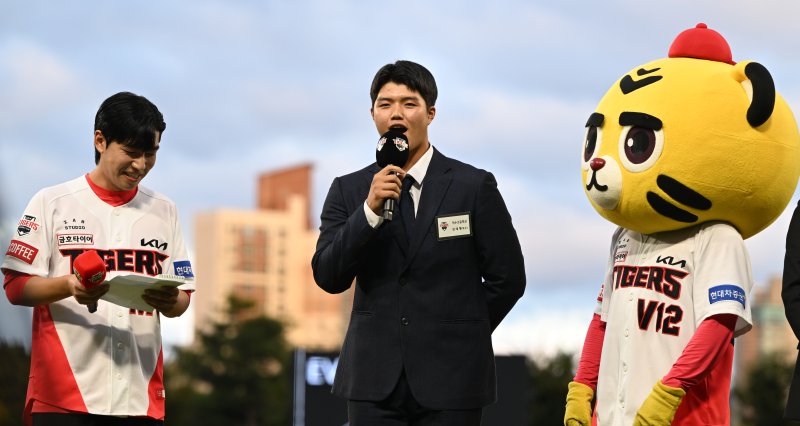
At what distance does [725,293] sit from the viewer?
4.96m

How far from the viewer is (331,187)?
502 centimetres

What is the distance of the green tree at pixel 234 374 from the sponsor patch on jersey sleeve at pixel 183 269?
138 ft

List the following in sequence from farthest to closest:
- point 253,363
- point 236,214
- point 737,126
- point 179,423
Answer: point 236,214
point 253,363
point 179,423
point 737,126

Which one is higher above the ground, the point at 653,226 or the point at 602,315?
the point at 653,226

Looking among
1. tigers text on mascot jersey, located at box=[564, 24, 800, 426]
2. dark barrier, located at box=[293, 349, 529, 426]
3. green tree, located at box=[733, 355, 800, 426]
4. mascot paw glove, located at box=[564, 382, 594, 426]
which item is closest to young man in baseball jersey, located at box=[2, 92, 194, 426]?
mascot paw glove, located at box=[564, 382, 594, 426]

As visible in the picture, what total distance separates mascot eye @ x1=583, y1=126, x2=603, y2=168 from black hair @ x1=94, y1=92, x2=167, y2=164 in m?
1.87

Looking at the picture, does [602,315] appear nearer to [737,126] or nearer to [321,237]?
[737,126]

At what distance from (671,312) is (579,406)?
61cm

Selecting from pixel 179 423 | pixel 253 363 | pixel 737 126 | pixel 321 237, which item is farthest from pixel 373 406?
pixel 253 363

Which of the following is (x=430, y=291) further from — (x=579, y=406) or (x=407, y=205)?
(x=579, y=406)

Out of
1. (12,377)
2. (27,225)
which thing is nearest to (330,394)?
(27,225)

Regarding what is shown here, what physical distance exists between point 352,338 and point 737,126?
1898mm

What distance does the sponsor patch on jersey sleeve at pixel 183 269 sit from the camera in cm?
521

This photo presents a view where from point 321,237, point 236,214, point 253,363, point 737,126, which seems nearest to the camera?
point 321,237
